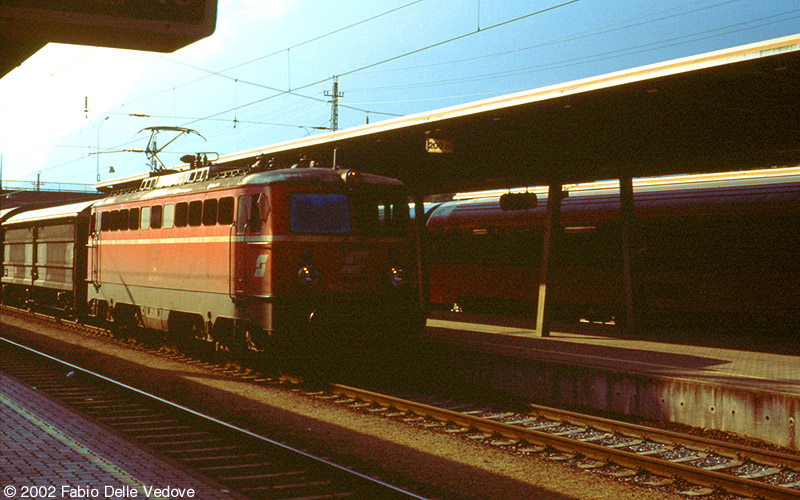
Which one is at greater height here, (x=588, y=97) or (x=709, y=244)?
(x=588, y=97)

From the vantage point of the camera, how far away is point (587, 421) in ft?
33.4

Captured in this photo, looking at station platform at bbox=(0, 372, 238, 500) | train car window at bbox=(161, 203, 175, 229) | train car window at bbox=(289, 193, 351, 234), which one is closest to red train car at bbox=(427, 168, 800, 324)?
train car window at bbox=(289, 193, 351, 234)

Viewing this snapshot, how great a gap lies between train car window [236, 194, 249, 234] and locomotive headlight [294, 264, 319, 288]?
4.22 ft

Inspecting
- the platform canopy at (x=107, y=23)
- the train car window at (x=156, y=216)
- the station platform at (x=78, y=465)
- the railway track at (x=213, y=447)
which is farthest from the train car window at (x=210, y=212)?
the platform canopy at (x=107, y=23)

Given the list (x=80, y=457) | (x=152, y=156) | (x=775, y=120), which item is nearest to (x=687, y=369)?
(x=775, y=120)

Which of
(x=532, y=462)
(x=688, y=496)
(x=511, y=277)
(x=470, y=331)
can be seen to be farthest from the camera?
(x=511, y=277)

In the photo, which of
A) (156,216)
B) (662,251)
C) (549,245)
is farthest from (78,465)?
(662,251)

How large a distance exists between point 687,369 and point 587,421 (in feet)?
8.17

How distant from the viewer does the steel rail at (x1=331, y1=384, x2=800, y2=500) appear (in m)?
7.20

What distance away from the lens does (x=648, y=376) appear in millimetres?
10992

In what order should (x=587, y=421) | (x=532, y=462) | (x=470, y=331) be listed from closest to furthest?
1. (x=532, y=462)
2. (x=587, y=421)
3. (x=470, y=331)

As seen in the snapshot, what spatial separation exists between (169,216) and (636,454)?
32.8 feet

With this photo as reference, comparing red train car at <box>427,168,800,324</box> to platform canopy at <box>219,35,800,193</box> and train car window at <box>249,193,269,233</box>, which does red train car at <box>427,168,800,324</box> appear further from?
train car window at <box>249,193,269,233</box>

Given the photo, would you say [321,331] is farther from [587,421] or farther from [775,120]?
[775,120]
